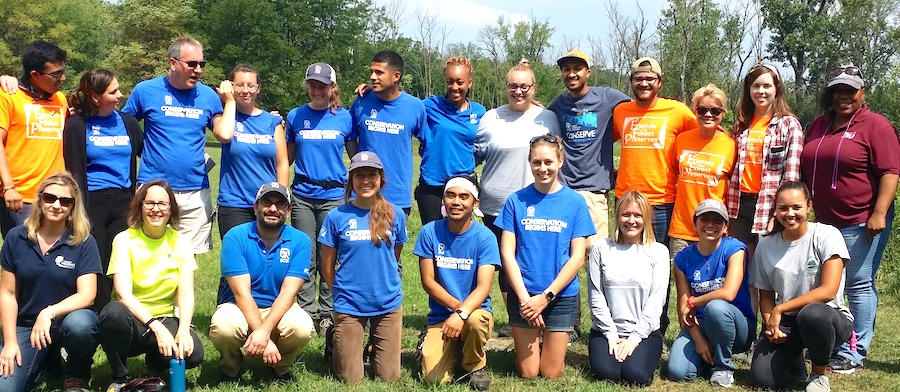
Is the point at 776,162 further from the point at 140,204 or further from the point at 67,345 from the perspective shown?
the point at 67,345

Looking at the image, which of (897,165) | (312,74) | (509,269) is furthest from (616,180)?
(312,74)

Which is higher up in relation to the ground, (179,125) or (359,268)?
(179,125)

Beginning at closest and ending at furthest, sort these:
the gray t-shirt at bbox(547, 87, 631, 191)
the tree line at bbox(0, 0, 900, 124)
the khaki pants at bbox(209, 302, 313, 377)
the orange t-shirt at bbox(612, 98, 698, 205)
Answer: the khaki pants at bbox(209, 302, 313, 377) < the orange t-shirt at bbox(612, 98, 698, 205) < the gray t-shirt at bbox(547, 87, 631, 191) < the tree line at bbox(0, 0, 900, 124)

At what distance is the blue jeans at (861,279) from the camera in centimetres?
589

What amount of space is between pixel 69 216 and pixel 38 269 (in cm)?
39

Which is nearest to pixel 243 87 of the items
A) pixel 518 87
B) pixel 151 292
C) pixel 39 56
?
pixel 39 56

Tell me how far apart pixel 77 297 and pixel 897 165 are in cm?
593

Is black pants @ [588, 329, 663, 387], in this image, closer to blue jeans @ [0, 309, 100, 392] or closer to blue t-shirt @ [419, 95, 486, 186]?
blue t-shirt @ [419, 95, 486, 186]

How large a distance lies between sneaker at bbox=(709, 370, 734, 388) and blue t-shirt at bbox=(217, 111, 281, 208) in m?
3.86

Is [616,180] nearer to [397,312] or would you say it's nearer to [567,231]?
[567,231]

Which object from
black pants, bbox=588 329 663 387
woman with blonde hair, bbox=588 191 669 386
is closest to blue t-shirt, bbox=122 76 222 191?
woman with blonde hair, bbox=588 191 669 386

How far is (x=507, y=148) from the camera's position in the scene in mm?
6398

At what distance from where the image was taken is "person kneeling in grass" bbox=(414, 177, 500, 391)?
213 inches

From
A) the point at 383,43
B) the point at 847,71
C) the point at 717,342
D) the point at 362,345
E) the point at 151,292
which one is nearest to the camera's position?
the point at 151,292
